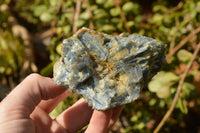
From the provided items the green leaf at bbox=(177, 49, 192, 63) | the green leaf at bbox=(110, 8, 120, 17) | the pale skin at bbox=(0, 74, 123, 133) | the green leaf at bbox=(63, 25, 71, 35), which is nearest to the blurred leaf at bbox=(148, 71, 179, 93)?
the green leaf at bbox=(177, 49, 192, 63)

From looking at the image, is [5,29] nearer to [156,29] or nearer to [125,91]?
[156,29]

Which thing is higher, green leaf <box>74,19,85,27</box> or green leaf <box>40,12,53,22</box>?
green leaf <box>40,12,53,22</box>

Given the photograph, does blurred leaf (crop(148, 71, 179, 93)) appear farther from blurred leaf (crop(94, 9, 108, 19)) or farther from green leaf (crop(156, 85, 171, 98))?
blurred leaf (crop(94, 9, 108, 19))

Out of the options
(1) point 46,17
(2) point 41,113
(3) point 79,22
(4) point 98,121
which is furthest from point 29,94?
(1) point 46,17

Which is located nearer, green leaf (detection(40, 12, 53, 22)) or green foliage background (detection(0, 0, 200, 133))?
green foliage background (detection(0, 0, 200, 133))

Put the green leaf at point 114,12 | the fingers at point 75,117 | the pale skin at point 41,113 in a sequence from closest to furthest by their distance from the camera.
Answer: the pale skin at point 41,113, the fingers at point 75,117, the green leaf at point 114,12

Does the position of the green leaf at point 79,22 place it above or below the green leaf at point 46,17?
below

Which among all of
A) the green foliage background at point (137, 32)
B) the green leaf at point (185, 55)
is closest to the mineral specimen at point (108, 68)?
the green foliage background at point (137, 32)

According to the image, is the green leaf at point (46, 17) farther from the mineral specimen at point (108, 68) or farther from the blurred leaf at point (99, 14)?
the mineral specimen at point (108, 68)
